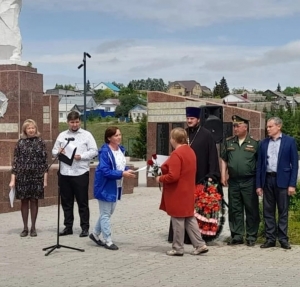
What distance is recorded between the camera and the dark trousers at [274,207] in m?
9.06

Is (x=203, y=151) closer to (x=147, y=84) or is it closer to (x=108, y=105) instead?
(x=108, y=105)

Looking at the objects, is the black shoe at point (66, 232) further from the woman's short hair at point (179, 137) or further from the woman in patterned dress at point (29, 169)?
the woman's short hair at point (179, 137)

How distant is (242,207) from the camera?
9461 millimetres

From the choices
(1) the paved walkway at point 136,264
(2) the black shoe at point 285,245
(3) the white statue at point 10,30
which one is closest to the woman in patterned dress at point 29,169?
(1) the paved walkway at point 136,264

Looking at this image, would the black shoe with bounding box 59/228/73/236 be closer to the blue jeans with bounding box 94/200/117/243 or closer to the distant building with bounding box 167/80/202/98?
the blue jeans with bounding box 94/200/117/243

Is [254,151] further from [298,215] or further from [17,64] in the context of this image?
[17,64]

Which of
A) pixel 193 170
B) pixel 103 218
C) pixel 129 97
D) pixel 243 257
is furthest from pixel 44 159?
pixel 129 97

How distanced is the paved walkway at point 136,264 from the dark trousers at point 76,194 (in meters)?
0.27

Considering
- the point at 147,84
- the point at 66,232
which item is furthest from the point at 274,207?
the point at 147,84

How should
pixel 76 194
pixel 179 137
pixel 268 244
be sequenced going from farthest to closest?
pixel 76 194, pixel 268 244, pixel 179 137

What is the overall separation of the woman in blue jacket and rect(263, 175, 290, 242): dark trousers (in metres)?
1.82

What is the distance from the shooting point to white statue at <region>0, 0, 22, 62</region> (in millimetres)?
17484

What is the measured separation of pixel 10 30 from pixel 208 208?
10233 mm

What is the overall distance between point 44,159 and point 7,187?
10.2 ft
